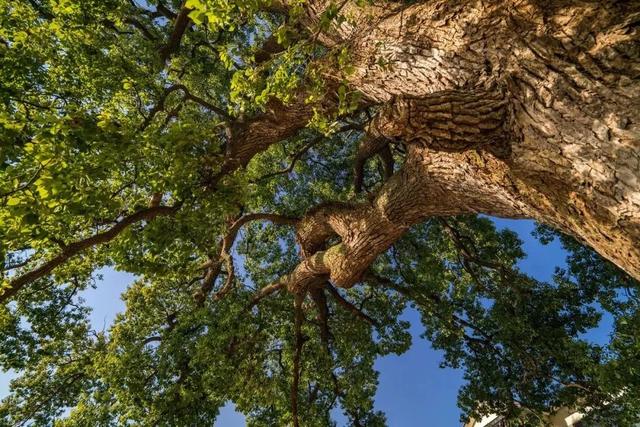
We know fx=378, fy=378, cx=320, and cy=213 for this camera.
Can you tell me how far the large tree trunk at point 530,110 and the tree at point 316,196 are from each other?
0.06 ft

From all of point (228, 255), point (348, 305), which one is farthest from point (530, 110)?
point (348, 305)

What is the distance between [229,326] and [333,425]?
470cm

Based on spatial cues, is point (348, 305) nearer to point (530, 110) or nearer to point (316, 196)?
point (316, 196)

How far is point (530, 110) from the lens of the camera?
302 centimetres

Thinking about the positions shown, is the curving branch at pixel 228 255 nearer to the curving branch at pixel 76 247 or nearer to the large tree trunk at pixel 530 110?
the curving branch at pixel 76 247

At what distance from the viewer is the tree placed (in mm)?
3074

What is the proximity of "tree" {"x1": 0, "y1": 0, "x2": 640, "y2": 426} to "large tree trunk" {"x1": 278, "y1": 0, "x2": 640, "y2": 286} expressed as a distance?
2 centimetres

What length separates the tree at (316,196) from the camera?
3.07m

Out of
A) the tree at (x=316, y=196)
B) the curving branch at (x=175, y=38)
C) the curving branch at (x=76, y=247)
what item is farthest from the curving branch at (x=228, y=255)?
the curving branch at (x=175, y=38)

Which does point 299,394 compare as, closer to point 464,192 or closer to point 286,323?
point 286,323

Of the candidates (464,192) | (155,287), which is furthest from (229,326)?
(464,192)

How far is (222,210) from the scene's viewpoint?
18.3ft

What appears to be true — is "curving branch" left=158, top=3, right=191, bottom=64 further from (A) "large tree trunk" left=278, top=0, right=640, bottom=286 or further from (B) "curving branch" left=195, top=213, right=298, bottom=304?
(A) "large tree trunk" left=278, top=0, right=640, bottom=286

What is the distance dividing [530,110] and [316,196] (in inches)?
373
